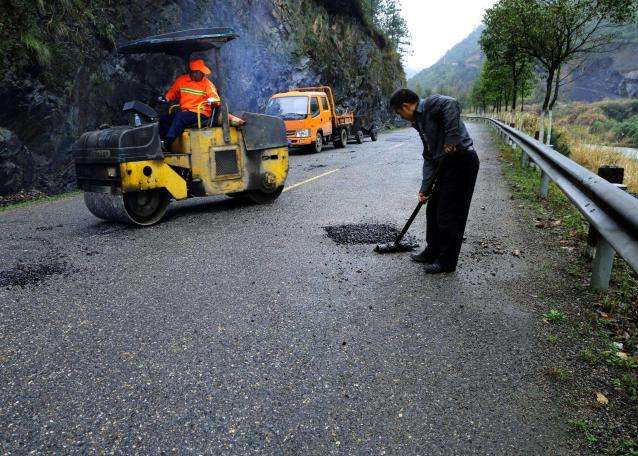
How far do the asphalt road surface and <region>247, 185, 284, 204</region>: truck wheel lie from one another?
6.69ft

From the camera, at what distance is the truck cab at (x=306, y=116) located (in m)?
17.3

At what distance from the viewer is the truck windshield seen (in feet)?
57.6

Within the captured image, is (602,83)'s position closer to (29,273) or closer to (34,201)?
(34,201)

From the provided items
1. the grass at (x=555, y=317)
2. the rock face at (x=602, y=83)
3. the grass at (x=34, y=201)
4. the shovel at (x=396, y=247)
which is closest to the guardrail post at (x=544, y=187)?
the shovel at (x=396, y=247)

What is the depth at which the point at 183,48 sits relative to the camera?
22.0 feet

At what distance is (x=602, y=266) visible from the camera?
371cm

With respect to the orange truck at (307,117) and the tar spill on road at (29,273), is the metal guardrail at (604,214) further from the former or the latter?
the orange truck at (307,117)

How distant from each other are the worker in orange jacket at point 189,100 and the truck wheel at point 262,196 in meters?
1.54

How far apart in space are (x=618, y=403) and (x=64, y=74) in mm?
12249

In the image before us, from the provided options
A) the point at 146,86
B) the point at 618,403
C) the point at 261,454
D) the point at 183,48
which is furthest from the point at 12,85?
the point at 618,403

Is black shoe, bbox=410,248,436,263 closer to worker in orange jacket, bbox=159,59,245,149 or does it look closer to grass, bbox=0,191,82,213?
worker in orange jacket, bbox=159,59,245,149

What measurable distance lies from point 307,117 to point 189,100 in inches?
436

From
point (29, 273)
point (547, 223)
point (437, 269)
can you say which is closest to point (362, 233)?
point (437, 269)

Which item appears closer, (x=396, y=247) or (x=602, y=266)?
(x=602, y=266)
